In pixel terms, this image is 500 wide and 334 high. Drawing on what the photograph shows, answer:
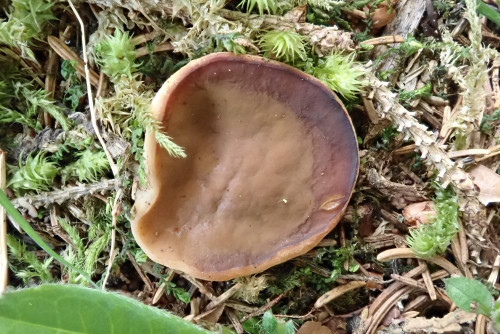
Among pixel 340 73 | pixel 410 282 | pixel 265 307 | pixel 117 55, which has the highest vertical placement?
pixel 340 73

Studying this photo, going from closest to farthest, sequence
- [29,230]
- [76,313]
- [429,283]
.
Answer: [76,313], [29,230], [429,283]

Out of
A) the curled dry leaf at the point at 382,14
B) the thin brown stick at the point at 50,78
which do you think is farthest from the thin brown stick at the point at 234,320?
the curled dry leaf at the point at 382,14

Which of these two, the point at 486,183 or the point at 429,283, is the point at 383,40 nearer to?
the point at 486,183

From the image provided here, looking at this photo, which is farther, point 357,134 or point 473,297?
point 357,134

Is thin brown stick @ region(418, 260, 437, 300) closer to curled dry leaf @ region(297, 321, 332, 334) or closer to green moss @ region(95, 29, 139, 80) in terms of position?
curled dry leaf @ region(297, 321, 332, 334)

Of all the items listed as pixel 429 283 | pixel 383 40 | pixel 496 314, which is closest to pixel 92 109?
pixel 383 40

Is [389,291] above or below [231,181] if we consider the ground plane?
below

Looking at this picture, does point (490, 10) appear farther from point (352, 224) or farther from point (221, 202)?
point (221, 202)
